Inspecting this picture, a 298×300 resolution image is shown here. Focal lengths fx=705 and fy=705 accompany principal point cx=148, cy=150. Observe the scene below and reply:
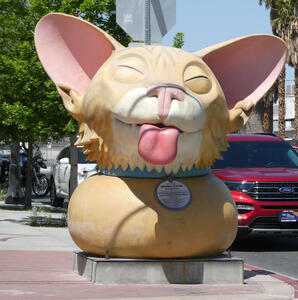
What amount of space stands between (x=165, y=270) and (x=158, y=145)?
4.38ft

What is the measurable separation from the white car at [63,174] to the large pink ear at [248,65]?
9344mm

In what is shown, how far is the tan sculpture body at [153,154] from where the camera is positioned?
6.59 metres

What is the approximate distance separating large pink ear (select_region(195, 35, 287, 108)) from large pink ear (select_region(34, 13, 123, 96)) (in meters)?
1.20

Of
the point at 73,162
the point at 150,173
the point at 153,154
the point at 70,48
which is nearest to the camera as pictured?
the point at 153,154

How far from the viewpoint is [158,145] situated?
6.48m

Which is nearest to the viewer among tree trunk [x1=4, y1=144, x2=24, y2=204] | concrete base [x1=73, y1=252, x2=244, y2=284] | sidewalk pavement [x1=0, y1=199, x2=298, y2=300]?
sidewalk pavement [x1=0, y1=199, x2=298, y2=300]

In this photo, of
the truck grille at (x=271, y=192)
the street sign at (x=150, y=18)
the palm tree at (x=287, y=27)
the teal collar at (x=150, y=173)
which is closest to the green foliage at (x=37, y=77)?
the truck grille at (x=271, y=192)

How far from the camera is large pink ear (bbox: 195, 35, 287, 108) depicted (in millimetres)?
7758

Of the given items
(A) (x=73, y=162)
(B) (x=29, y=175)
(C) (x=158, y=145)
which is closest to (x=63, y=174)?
(B) (x=29, y=175)

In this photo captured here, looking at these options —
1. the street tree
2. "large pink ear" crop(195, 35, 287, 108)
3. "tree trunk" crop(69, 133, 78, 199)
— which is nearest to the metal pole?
"large pink ear" crop(195, 35, 287, 108)

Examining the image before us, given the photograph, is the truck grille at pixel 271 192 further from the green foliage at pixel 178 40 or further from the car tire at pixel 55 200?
the car tire at pixel 55 200

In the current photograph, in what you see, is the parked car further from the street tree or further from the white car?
the white car

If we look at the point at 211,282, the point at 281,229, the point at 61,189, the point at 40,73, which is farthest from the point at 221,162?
the point at 61,189

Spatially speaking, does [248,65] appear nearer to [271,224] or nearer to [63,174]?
[271,224]
